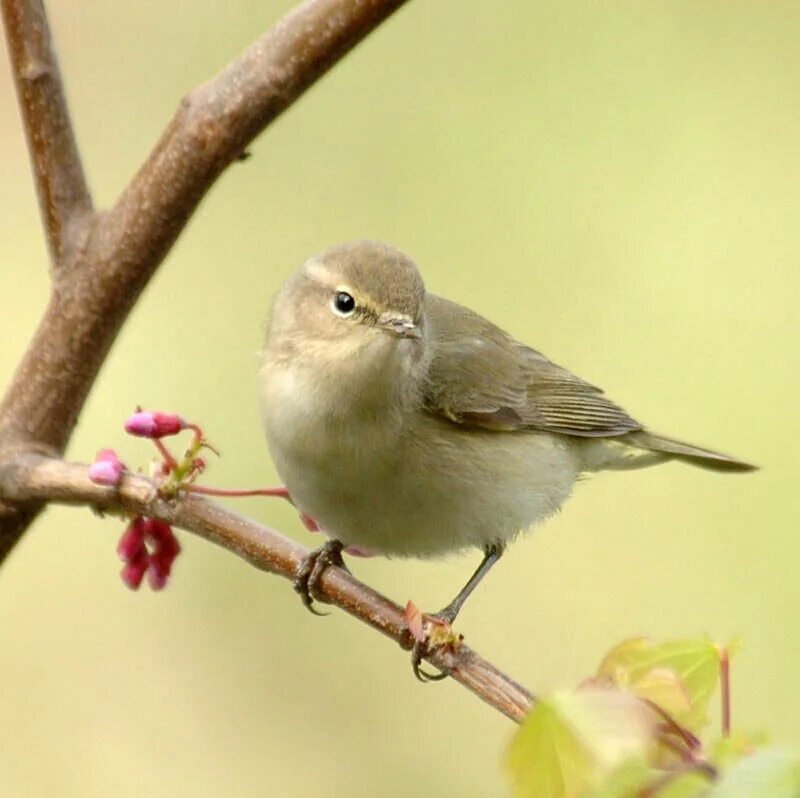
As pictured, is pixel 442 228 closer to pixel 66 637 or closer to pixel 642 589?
pixel 642 589

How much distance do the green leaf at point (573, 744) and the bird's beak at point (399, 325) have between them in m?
1.77

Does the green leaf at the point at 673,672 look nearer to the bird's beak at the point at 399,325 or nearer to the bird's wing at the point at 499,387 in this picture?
the bird's beak at the point at 399,325

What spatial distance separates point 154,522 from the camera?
255cm

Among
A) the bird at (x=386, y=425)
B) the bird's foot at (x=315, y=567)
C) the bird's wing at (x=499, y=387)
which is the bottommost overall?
the bird's foot at (x=315, y=567)

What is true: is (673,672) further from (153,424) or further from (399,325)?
(399,325)

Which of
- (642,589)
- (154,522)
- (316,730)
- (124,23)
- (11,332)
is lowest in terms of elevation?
(154,522)

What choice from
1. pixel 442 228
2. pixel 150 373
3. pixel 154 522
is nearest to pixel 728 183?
pixel 442 228

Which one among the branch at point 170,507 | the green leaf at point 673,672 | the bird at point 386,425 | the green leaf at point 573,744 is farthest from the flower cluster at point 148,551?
the green leaf at point 573,744

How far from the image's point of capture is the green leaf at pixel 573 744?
1.33 meters

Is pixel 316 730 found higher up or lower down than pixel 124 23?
lower down

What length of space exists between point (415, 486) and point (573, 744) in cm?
197

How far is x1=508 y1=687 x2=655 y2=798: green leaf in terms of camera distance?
4.36 feet

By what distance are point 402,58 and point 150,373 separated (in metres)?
2.09

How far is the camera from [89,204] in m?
2.54
